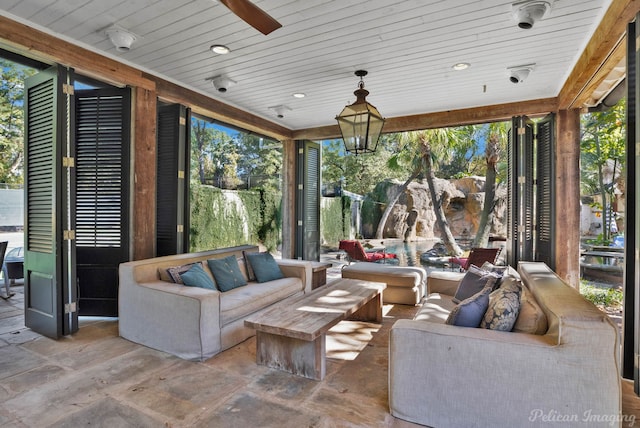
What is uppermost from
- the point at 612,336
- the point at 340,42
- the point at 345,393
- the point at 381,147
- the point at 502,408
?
the point at 381,147

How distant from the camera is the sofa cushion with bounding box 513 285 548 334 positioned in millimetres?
1904

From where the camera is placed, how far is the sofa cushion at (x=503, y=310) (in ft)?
6.38

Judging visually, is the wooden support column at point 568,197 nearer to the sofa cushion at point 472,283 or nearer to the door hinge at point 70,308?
the sofa cushion at point 472,283

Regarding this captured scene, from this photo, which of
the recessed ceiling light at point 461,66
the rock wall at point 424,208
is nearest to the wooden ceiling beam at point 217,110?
the recessed ceiling light at point 461,66

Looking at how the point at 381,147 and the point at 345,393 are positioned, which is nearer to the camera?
the point at 345,393

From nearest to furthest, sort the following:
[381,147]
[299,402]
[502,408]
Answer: [502,408]
[299,402]
[381,147]

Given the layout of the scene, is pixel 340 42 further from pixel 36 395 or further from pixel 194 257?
pixel 36 395

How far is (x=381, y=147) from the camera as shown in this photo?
42.3 feet

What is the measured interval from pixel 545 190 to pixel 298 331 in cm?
384

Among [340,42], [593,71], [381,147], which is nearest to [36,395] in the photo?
[340,42]

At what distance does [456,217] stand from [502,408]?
41.1 feet

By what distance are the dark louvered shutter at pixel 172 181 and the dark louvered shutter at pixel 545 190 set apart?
444 centimetres

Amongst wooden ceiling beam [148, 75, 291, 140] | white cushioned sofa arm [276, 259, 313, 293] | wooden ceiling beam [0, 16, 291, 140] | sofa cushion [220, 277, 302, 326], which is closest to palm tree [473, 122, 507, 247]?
wooden ceiling beam [148, 75, 291, 140]

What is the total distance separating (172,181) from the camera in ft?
13.4
